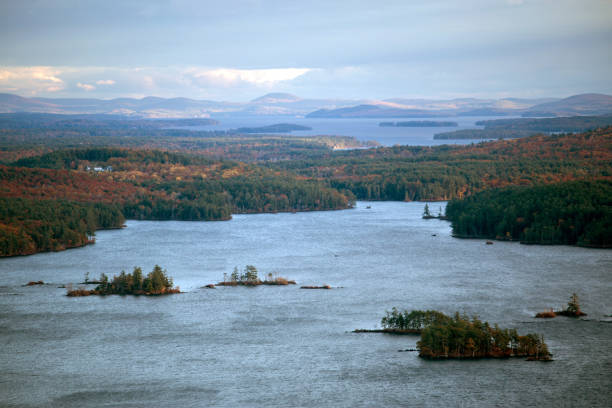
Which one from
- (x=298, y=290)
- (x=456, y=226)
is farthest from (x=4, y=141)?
(x=298, y=290)

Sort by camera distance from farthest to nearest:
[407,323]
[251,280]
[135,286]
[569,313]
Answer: [251,280] < [135,286] < [569,313] < [407,323]

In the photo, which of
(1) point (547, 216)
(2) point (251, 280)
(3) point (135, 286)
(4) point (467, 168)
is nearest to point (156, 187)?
(4) point (467, 168)

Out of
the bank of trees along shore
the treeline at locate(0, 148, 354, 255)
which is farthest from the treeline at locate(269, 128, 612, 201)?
the bank of trees along shore

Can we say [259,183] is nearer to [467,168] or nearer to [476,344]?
[467,168]

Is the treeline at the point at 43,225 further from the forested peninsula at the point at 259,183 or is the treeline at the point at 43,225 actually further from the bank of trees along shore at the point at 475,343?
the bank of trees along shore at the point at 475,343

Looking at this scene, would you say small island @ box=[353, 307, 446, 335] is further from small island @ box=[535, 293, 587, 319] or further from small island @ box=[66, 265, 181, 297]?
small island @ box=[66, 265, 181, 297]
